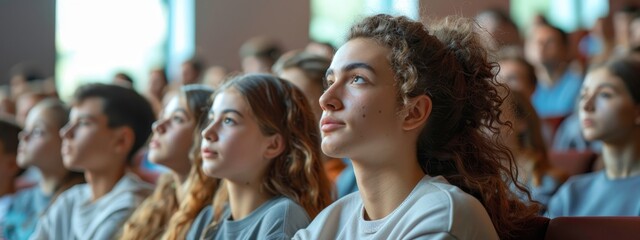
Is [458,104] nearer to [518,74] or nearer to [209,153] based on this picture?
[209,153]

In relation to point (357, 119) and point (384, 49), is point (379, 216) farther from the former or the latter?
point (384, 49)

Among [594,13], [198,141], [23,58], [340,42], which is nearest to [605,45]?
[594,13]

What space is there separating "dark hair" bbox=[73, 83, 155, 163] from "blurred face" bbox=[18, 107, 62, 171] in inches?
12.0

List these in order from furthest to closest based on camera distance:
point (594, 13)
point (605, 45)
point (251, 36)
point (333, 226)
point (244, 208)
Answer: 1. point (594, 13)
2. point (251, 36)
3. point (605, 45)
4. point (244, 208)
5. point (333, 226)

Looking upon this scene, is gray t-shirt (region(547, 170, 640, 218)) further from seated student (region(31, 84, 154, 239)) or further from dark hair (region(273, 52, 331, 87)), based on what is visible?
seated student (region(31, 84, 154, 239))

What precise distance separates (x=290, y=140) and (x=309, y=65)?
37.0 inches

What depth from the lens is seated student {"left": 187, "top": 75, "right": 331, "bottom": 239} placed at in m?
2.25

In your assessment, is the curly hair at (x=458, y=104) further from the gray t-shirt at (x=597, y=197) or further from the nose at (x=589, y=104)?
the nose at (x=589, y=104)

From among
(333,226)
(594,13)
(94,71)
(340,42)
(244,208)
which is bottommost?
(94,71)

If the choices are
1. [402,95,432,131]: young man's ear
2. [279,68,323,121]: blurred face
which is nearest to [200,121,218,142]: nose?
[402,95,432,131]: young man's ear

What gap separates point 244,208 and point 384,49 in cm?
73

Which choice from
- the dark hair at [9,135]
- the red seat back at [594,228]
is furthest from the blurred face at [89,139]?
the red seat back at [594,228]

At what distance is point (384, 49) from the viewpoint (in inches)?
68.5

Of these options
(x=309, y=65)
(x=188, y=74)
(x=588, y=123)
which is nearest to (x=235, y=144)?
(x=309, y=65)
